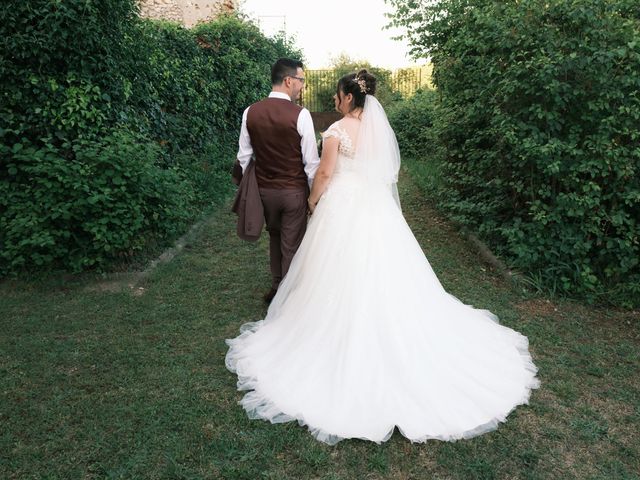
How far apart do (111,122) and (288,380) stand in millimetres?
3727

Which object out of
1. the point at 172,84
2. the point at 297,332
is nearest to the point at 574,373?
the point at 297,332

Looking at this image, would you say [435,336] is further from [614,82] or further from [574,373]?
[614,82]

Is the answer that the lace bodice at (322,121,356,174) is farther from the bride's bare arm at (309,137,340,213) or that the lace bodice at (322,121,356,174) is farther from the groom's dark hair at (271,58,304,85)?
the groom's dark hair at (271,58,304,85)

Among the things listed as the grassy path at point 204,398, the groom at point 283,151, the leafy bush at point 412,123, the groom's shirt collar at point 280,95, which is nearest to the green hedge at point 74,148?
the grassy path at point 204,398

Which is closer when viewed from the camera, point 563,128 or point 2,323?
point 2,323

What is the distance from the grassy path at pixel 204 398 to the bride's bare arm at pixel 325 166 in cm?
132

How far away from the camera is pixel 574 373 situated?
11.6 feet

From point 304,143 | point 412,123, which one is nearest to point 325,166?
point 304,143

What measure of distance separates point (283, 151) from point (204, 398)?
192cm

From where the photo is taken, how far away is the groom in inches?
154

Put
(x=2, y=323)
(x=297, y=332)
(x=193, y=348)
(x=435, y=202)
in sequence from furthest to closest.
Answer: (x=435, y=202) < (x=2, y=323) < (x=193, y=348) < (x=297, y=332)

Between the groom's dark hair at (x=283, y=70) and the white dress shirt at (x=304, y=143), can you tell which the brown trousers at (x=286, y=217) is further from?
the groom's dark hair at (x=283, y=70)

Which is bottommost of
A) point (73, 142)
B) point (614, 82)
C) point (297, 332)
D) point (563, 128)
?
point (297, 332)

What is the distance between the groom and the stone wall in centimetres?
1157
